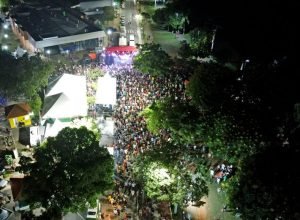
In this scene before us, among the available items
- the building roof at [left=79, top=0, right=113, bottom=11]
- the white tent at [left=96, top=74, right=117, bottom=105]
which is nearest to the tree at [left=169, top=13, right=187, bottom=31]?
the building roof at [left=79, top=0, right=113, bottom=11]

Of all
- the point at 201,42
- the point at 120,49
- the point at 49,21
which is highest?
the point at 49,21

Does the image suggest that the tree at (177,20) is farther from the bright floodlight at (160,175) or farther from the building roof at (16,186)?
the building roof at (16,186)

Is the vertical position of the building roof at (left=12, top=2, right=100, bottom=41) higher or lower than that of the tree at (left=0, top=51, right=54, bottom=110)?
higher

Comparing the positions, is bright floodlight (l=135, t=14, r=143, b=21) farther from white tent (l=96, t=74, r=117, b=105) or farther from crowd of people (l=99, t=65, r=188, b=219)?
white tent (l=96, t=74, r=117, b=105)

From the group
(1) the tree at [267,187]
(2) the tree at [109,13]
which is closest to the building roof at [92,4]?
(2) the tree at [109,13]

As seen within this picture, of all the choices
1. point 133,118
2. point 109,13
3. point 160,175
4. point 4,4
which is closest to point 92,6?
point 109,13

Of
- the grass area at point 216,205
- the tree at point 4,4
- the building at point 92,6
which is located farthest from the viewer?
the building at point 92,6

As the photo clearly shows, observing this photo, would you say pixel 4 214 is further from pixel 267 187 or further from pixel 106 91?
pixel 267 187

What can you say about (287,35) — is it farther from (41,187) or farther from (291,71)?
(41,187)
